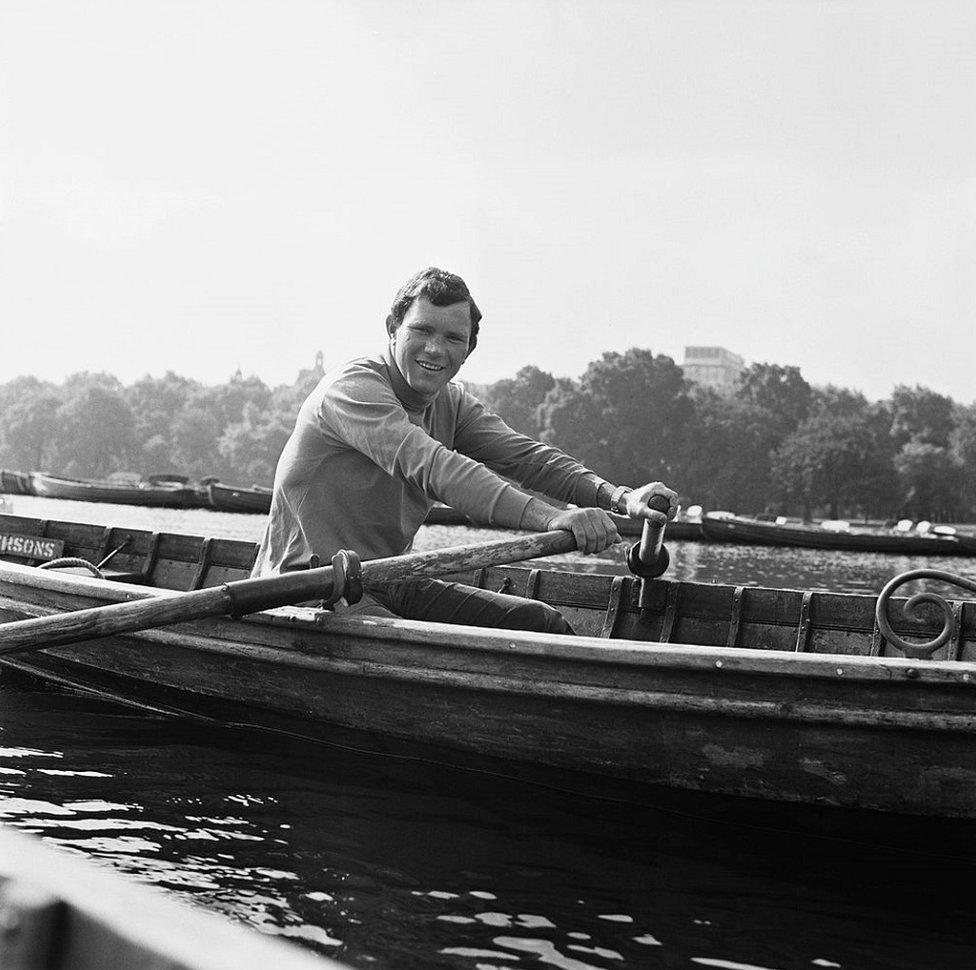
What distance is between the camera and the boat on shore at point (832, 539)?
4284 centimetres

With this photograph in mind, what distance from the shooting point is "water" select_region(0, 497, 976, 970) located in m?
4.18

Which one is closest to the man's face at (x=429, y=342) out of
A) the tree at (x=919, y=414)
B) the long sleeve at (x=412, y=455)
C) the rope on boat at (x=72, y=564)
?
the long sleeve at (x=412, y=455)

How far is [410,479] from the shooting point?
5.09m

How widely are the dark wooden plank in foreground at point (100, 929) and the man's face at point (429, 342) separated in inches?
178

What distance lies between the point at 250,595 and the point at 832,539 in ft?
134

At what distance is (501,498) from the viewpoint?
507cm

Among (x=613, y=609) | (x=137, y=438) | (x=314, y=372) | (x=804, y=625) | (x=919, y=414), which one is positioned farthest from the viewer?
(x=314, y=372)

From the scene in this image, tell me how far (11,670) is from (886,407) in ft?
312

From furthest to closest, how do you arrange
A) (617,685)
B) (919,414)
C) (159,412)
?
(159,412) < (919,414) < (617,685)

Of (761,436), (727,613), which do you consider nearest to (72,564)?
(727,613)

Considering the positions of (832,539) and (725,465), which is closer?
(832,539)

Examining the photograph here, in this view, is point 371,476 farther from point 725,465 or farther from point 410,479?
point 725,465

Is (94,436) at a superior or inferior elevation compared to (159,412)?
inferior

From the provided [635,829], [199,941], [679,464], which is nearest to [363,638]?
[635,829]
